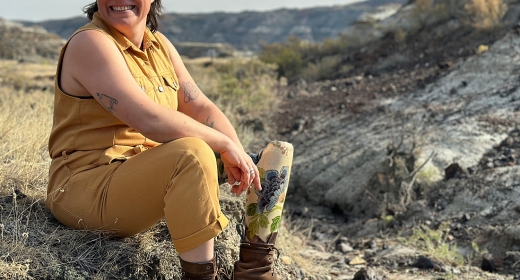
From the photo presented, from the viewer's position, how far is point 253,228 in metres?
2.58

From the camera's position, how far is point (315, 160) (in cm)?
659

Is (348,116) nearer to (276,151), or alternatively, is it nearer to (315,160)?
(315,160)

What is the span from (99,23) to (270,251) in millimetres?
1145

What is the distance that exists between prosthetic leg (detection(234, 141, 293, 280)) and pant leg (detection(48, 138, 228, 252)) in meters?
0.34

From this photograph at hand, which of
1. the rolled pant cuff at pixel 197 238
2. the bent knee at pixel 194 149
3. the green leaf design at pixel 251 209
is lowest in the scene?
the green leaf design at pixel 251 209

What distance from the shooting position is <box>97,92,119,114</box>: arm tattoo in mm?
2268

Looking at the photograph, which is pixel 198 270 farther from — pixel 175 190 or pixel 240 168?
pixel 240 168

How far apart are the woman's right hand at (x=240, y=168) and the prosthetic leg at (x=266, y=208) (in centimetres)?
12

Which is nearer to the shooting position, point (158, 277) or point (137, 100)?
point (137, 100)

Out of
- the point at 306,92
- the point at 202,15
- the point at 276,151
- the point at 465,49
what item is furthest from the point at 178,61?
the point at 202,15

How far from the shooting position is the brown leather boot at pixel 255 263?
248 centimetres

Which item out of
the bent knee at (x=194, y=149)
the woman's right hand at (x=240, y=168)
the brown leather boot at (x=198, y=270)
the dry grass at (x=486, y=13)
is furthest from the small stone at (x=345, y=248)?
the dry grass at (x=486, y=13)

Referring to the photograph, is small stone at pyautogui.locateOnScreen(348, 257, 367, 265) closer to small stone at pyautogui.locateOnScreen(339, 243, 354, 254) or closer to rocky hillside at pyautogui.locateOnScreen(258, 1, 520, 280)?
rocky hillside at pyautogui.locateOnScreen(258, 1, 520, 280)

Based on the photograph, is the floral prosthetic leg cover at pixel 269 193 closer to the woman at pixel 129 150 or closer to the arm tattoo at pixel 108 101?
the woman at pixel 129 150
